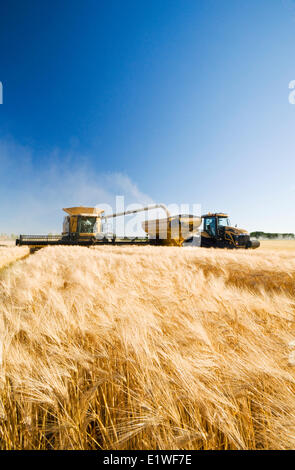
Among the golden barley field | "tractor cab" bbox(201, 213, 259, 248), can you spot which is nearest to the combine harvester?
"tractor cab" bbox(201, 213, 259, 248)

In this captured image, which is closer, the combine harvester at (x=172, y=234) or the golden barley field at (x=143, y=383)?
Answer: the golden barley field at (x=143, y=383)

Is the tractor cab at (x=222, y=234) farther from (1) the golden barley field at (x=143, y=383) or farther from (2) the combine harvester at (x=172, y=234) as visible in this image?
(1) the golden barley field at (x=143, y=383)

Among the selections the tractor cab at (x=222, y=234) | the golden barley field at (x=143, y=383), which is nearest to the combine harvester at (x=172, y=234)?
Answer: the tractor cab at (x=222, y=234)

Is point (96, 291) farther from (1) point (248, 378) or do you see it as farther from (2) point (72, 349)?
(1) point (248, 378)

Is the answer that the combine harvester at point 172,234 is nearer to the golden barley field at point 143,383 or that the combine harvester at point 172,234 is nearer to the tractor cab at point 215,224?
the tractor cab at point 215,224

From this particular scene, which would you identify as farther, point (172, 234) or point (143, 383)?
point (172, 234)

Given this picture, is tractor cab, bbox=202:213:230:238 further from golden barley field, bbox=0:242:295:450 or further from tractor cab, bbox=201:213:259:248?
golden barley field, bbox=0:242:295:450

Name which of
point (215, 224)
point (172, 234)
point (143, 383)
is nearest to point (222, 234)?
point (215, 224)

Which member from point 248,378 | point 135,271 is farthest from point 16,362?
point 135,271

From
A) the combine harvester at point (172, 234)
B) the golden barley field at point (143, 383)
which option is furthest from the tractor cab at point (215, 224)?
the golden barley field at point (143, 383)

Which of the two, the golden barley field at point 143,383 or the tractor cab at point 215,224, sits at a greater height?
the tractor cab at point 215,224

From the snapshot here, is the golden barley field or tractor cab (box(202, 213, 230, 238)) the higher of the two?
tractor cab (box(202, 213, 230, 238))

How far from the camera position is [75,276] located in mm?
2619

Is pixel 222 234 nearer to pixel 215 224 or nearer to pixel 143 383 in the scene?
pixel 215 224
